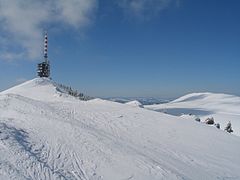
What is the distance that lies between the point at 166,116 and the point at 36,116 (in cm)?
1458

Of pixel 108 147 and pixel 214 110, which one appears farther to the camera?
pixel 214 110

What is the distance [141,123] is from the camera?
95.3 ft

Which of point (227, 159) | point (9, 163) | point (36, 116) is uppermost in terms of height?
point (36, 116)

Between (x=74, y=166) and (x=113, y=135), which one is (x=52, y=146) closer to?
(x=74, y=166)

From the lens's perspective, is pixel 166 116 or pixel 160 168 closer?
pixel 160 168

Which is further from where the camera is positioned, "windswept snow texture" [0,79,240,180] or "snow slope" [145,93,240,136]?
"snow slope" [145,93,240,136]

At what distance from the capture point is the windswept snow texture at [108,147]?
49.6ft

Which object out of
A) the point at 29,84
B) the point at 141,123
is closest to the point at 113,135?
the point at 141,123

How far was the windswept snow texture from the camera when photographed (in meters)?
15.1

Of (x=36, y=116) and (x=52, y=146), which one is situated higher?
(x=36, y=116)

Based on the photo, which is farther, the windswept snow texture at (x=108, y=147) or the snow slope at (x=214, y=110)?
the snow slope at (x=214, y=110)

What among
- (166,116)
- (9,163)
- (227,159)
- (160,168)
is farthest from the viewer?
(166,116)

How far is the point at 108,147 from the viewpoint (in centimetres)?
1928

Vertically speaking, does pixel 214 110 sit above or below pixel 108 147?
above
